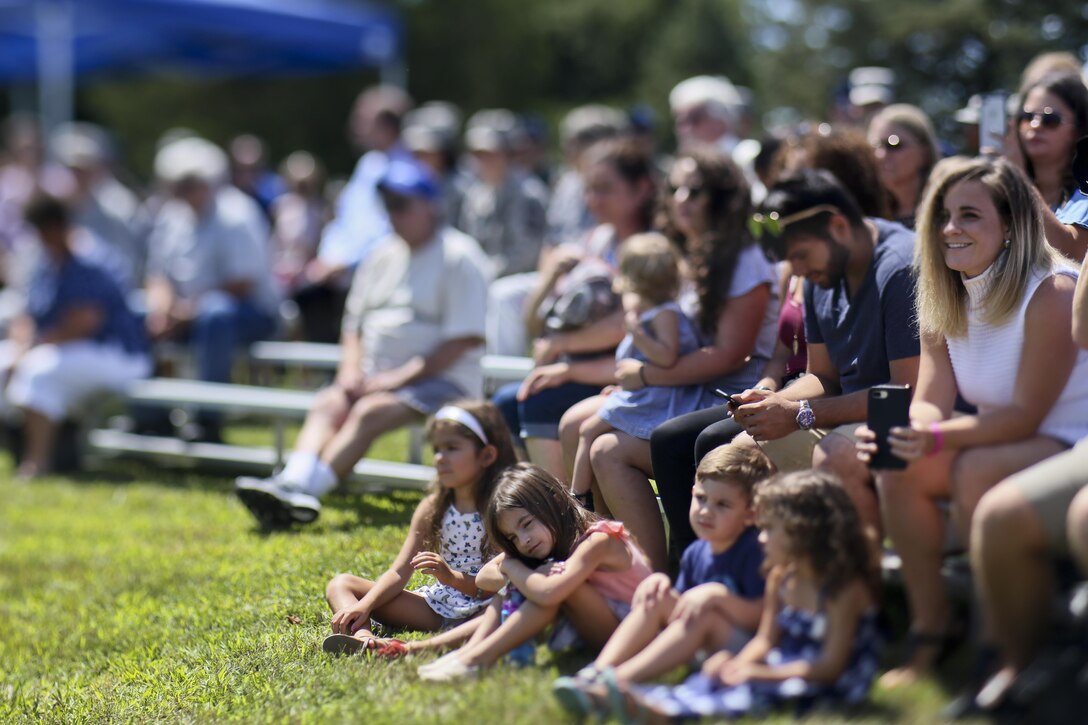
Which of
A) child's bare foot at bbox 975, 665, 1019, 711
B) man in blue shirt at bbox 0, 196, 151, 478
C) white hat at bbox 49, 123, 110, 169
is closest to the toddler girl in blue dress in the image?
child's bare foot at bbox 975, 665, 1019, 711

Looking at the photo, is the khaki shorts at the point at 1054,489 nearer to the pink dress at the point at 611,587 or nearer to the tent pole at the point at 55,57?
the pink dress at the point at 611,587

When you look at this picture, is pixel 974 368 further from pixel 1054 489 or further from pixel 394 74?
pixel 394 74

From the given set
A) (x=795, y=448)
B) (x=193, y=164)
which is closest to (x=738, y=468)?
(x=795, y=448)

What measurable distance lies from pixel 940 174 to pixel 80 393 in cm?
723

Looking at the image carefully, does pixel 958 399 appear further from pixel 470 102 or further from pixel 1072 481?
pixel 470 102

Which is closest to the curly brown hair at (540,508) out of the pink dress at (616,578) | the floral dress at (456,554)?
the pink dress at (616,578)

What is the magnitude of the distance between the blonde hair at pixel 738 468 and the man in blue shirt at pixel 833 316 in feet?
1.17

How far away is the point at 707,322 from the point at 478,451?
1013mm

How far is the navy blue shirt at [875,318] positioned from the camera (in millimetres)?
4395

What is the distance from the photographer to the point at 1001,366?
3.86 meters

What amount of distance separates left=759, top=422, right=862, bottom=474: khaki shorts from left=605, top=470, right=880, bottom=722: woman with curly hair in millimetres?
786

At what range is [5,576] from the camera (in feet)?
24.2

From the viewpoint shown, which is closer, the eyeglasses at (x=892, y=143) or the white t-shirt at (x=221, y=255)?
the eyeglasses at (x=892, y=143)

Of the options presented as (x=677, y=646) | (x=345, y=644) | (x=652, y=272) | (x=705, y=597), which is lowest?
(x=345, y=644)
